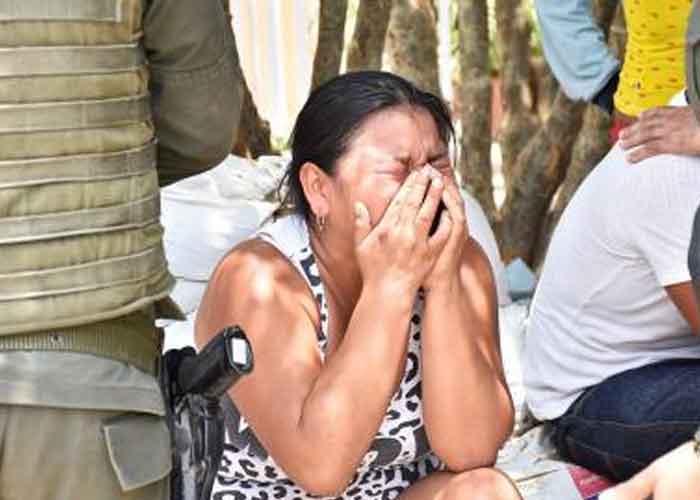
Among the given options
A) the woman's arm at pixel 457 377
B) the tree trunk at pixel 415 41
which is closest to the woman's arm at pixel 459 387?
the woman's arm at pixel 457 377

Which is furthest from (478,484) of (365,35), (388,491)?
(365,35)

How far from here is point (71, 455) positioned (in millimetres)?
2104

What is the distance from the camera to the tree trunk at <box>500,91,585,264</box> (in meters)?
6.17

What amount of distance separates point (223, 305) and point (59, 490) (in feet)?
2.29

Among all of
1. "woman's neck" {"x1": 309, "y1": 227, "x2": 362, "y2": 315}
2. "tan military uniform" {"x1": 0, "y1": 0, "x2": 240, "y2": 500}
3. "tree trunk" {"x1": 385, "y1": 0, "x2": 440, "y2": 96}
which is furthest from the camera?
"tree trunk" {"x1": 385, "y1": 0, "x2": 440, "y2": 96}

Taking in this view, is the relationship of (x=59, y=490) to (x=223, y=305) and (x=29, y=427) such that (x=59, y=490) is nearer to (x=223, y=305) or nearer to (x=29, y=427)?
(x=29, y=427)

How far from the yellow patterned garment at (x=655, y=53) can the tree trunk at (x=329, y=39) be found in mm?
1989

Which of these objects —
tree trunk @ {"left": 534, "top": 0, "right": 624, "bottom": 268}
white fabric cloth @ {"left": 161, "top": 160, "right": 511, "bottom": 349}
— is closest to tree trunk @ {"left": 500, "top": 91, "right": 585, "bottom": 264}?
tree trunk @ {"left": 534, "top": 0, "right": 624, "bottom": 268}

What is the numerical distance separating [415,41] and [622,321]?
10.7 feet

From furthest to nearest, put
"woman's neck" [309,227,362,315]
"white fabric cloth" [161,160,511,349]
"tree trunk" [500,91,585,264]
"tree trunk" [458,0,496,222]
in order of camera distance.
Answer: "tree trunk" [458,0,496,222] < "tree trunk" [500,91,585,264] < "white fabric cloth" [161,160,511,349] < "woman's neck" [309,227,362,315]

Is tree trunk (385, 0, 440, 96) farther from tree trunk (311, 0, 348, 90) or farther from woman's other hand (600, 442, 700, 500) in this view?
woman's other hand (600, 442, 700, 500)

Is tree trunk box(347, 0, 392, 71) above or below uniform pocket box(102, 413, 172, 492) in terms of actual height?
below

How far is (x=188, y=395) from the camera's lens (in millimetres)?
2295

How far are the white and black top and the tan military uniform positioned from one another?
1.99 feet
